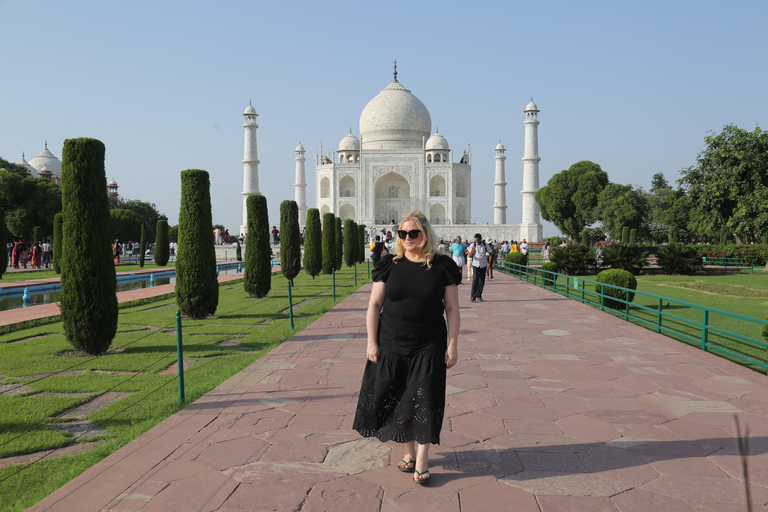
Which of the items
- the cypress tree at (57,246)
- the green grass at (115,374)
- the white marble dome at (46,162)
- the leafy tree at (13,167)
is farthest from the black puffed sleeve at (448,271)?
the white marble dome at (46,162)

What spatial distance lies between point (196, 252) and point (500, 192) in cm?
3948

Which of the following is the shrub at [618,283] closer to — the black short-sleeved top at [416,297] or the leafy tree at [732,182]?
the black short-sleeved top at [416,297]

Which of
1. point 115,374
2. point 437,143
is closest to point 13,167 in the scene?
point 437,143

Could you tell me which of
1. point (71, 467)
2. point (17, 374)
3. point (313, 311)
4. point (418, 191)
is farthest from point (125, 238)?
point (71, 467)

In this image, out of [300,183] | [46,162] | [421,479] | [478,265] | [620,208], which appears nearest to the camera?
[421,479]

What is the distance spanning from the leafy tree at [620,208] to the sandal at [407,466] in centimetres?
4254

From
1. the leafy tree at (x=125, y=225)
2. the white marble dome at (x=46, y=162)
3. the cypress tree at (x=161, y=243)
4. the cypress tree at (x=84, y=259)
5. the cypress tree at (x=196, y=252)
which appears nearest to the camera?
the cypress tree at (x=84, y=259)

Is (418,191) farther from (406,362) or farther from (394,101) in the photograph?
(406,362)

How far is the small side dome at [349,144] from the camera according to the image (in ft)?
165

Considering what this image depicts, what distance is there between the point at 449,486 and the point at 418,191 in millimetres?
44145

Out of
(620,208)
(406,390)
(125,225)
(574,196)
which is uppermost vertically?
(574,196)

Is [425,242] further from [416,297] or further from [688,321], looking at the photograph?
[688,321]

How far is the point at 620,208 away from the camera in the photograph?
42438mm

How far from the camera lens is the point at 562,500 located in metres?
2.52
